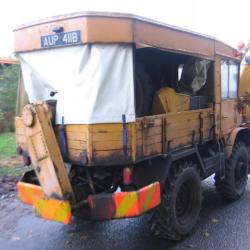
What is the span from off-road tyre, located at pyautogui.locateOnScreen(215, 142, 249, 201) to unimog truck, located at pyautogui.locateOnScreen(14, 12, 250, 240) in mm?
713

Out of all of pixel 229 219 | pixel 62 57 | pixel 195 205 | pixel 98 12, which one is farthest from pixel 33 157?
pixel 229 219

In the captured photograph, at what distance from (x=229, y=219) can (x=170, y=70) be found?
242 centimetres

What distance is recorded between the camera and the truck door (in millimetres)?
6213

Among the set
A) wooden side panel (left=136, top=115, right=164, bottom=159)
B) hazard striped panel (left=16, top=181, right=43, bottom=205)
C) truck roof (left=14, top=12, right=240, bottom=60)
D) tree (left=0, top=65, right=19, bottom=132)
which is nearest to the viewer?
truck roof (left=14, top=12, right=240, bottom=60)

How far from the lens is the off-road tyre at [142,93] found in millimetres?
5156

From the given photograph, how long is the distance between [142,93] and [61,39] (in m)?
1.35

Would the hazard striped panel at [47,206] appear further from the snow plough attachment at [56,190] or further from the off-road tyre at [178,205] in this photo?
the off-road tyre at [178,205]

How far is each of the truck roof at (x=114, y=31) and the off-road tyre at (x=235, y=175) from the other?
198 centimetres

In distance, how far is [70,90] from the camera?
4.42 meters

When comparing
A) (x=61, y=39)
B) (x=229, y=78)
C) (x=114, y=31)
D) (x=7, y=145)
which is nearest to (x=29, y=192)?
(x=61, y=39)

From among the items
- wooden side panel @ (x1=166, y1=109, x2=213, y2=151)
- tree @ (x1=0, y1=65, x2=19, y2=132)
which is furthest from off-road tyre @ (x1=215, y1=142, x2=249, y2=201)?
tree @ (x1=0, y1=65, x2=19, y2=132)

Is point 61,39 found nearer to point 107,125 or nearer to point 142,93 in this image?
point 107,125

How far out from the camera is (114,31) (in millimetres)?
4117

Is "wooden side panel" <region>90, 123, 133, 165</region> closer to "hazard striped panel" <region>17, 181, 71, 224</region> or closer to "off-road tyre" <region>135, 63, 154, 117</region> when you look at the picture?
"hazard striped panel" <region>17, 181, 71, 224</region>
